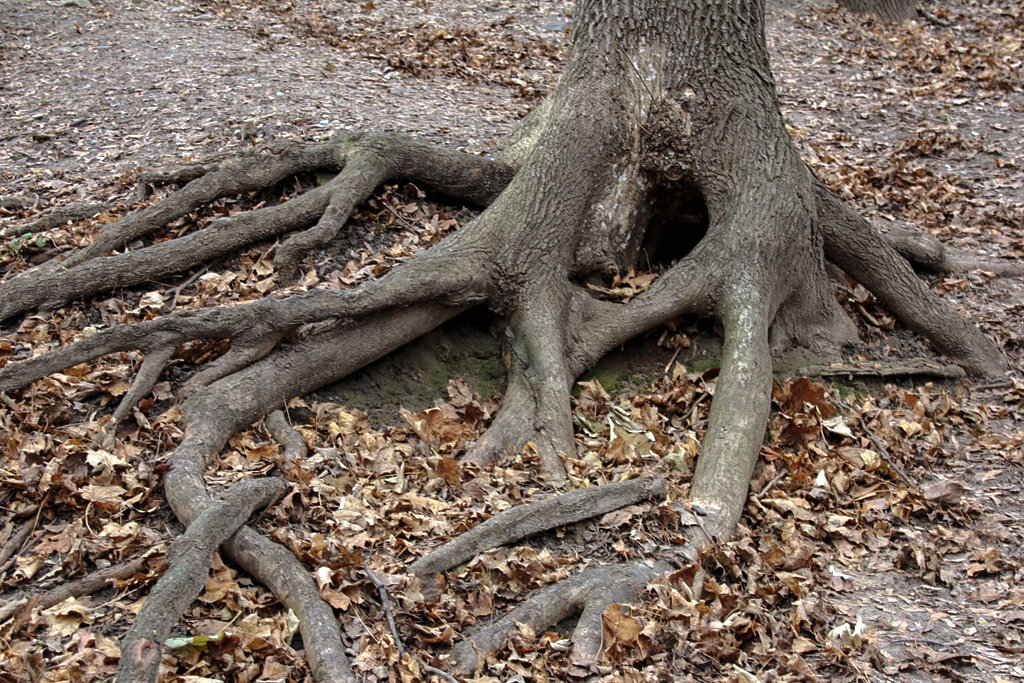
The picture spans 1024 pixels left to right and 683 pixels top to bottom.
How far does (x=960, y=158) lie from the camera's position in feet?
31.9

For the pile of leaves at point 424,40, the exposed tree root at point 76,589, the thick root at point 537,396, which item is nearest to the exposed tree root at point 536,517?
the thick root at point 537,396

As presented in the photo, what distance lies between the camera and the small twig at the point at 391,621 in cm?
337

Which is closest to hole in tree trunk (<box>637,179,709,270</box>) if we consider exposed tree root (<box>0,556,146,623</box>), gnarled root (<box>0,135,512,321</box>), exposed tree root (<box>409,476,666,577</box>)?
gnarled root (<box>0,135,512,321</box>)

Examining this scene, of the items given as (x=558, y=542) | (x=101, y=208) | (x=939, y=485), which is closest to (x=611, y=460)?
(x=558, y=542)

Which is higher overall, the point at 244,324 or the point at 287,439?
the point at 244,324

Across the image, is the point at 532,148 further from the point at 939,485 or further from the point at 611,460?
the point at 939,485

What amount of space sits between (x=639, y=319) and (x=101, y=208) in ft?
13.6

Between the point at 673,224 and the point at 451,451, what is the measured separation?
284cm

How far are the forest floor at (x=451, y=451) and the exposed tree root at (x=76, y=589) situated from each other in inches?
0.8

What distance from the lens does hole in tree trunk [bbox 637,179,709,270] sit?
6.46 meters

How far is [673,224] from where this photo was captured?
678cm

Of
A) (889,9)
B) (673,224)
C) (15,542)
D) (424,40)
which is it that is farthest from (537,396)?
(889,9)

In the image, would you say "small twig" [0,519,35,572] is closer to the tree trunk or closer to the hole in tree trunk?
the hole in tree trunk

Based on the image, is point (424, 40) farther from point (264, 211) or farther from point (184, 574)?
point (184, 574)
